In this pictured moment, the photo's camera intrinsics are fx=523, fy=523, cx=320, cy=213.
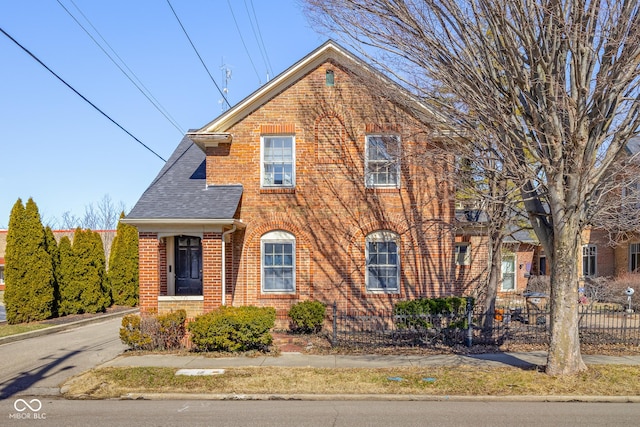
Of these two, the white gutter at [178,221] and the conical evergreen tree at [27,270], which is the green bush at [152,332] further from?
the conical evergreen tree at [27,270]

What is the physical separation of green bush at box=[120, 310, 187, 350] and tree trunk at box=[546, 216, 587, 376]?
320 inches

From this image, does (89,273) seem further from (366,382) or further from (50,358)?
(366,382)

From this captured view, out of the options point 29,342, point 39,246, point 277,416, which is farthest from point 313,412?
point 39,246

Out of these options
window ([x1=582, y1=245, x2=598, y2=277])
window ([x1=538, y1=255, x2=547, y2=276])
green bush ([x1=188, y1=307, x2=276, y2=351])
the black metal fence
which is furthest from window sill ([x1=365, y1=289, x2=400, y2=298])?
window ([x1=538, y1=255, x2=547, y2=276])

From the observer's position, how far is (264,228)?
1512 centimetres

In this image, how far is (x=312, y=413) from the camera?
7680 mm

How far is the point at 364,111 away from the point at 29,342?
1149cm

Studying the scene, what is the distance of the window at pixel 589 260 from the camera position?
26.7 m

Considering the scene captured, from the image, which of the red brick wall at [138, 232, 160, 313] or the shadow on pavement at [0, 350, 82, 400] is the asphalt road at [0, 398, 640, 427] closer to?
the shadow on pavement at [0, 350, 82, 400]

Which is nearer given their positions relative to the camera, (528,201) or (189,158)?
(528,201)

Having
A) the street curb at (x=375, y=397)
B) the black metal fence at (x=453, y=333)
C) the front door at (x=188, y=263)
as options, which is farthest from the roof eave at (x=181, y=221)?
the street curb at (x=375, y=397)

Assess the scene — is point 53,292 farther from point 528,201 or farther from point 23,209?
point 528,201

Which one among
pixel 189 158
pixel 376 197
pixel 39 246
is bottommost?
pixel 39 246

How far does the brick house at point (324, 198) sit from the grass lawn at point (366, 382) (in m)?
5.04
